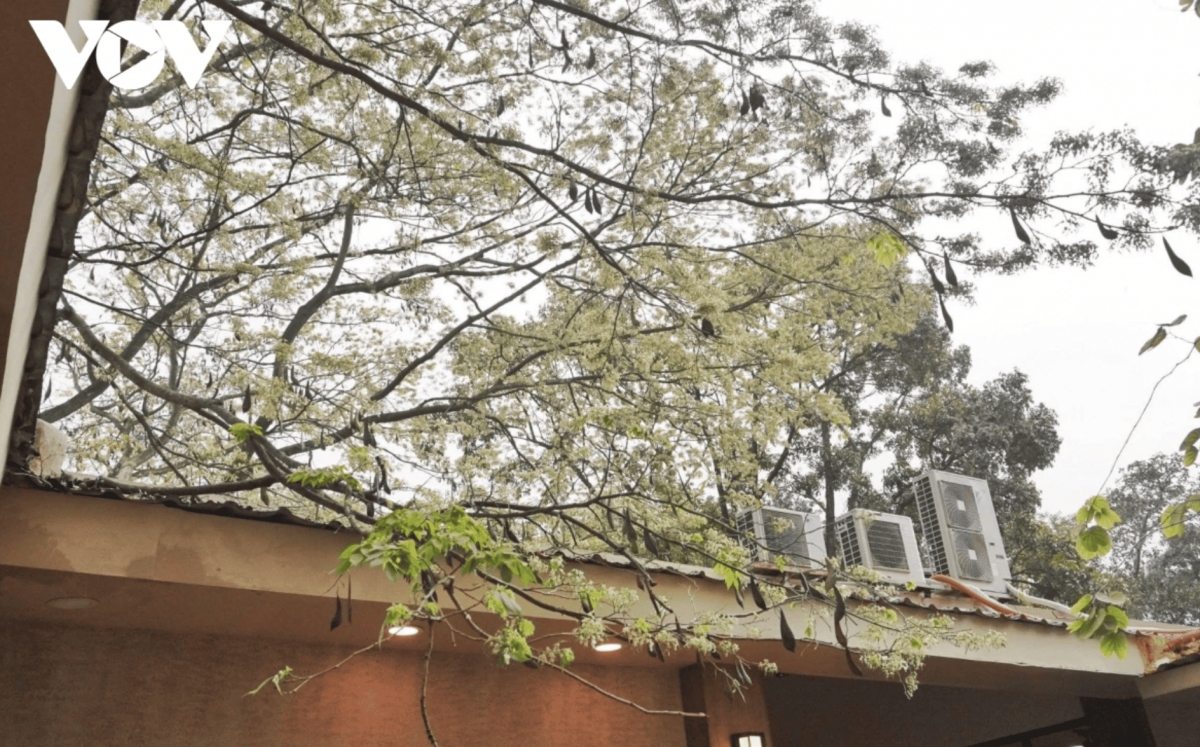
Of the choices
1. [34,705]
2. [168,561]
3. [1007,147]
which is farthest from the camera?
[1007,147]

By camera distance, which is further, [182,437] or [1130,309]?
[1130,309]

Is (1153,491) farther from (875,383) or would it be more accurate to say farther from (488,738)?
(488,738)

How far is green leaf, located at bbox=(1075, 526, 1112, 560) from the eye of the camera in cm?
216

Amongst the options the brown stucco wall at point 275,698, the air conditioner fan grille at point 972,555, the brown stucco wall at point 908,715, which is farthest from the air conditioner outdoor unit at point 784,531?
the brown stucco wall at point 275,698

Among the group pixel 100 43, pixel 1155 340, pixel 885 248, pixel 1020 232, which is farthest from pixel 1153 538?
pixel 100 43

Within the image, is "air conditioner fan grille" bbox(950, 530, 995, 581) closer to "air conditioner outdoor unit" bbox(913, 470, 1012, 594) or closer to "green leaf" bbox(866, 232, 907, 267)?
"air conditioner outdoor unit" bbox(913, 470, 1012, 594)

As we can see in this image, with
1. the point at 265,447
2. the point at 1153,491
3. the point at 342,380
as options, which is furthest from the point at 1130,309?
the point at 265,447

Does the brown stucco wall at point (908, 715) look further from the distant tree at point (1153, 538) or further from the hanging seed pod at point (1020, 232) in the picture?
the distant tree at point (1153, 538)

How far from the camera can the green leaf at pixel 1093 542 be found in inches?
85.0

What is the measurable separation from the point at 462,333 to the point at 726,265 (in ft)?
7.32

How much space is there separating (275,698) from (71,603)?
1145 millimetres

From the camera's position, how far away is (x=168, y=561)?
3.52 meters


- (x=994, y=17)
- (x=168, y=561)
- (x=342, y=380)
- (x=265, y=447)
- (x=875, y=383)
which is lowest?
(x=168, y=561)

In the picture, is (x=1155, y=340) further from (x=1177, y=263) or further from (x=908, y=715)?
(x=908, y=715)
